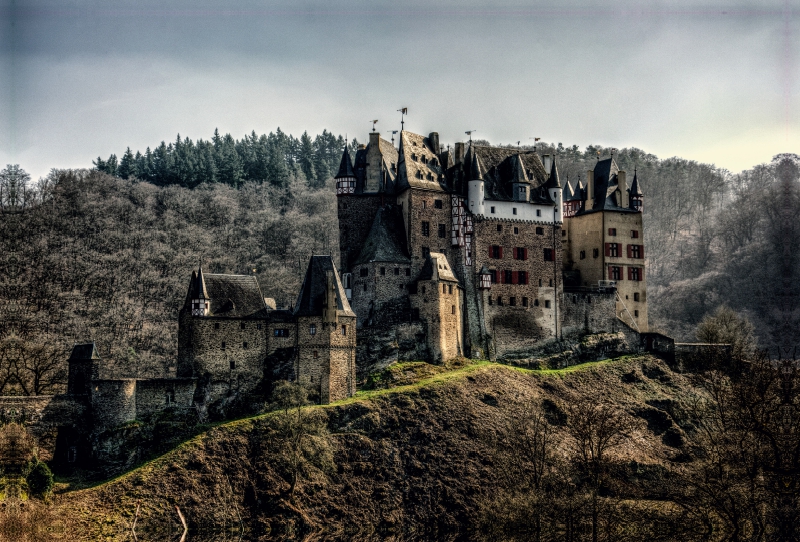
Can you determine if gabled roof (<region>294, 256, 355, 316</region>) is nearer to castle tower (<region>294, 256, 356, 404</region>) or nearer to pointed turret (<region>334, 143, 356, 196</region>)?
castle tower (<region>294, 256, 356, 404</region>)

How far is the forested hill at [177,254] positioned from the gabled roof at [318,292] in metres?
17.0

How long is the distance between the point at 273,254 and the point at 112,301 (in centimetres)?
2100

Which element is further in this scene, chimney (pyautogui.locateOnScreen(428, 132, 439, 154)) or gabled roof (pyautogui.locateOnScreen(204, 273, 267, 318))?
chimney (pyautogui.locateOnScreen(428, 132, 439, 154))

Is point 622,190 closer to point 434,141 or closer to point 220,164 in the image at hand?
point 434,141

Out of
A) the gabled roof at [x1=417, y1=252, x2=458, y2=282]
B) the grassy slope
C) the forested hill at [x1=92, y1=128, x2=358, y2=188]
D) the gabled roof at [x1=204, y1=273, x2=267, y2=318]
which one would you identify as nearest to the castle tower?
the grassy slope

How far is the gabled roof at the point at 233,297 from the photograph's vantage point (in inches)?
2447

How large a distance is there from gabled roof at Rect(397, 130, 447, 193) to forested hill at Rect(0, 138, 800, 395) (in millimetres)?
19762

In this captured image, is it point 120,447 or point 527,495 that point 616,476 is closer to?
point 527,495

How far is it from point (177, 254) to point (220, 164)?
2375 cm

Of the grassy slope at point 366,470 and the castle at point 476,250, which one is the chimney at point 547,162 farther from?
the grassy slope at point 366,470

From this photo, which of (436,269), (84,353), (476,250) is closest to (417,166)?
(476,250)

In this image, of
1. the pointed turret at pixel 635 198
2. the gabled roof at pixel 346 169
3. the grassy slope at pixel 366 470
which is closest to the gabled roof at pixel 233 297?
the grassy slope at pixel 366 470

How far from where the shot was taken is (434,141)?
252 feet

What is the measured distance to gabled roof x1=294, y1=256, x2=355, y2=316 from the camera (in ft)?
207
